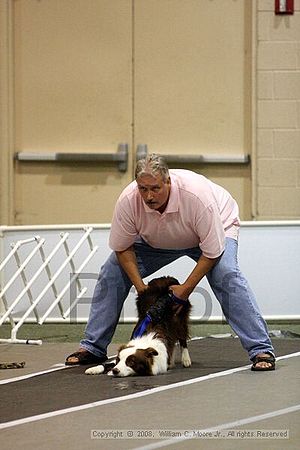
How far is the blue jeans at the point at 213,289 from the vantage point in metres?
4.47

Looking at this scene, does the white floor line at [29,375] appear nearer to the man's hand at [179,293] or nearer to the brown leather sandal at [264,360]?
the man's hand at [179,293]

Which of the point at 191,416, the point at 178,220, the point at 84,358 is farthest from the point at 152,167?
the point at 191,416

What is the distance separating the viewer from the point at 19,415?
3.55 meters

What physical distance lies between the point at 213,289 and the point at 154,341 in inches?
15.0

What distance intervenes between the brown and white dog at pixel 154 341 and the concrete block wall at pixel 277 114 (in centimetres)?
357

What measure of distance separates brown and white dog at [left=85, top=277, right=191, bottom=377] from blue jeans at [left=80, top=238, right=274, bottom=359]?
0.17m

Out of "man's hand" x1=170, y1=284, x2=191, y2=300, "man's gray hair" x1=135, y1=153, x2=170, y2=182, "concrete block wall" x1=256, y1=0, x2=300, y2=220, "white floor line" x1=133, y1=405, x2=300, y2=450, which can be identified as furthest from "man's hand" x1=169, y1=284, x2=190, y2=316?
"concrete block wall" x1=256, y1=0, x2=300, y2=220

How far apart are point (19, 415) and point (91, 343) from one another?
1.23 m

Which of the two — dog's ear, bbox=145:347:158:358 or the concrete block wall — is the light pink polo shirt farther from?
Result: the concrete block wall

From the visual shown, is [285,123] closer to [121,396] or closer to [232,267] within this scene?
[232,267]

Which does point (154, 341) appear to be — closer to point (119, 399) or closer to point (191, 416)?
point (119, 399)

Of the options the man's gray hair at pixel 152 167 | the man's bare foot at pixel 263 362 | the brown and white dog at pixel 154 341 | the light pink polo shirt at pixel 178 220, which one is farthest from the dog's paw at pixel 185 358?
the man's gray hair at pixel 152 167

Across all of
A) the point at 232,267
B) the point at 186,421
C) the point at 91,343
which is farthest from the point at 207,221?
the point at 186,421

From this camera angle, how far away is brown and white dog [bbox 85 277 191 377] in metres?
4.33
